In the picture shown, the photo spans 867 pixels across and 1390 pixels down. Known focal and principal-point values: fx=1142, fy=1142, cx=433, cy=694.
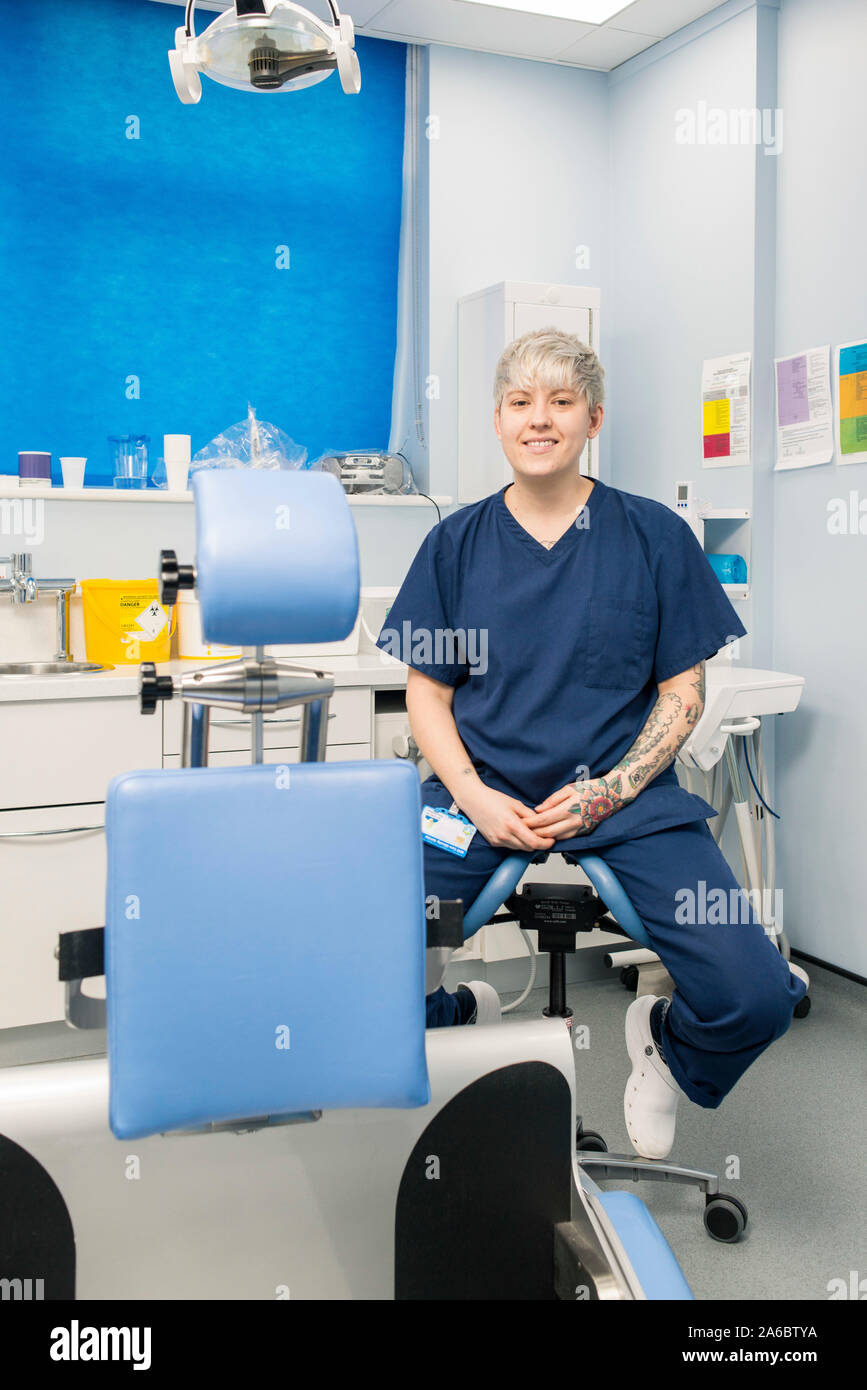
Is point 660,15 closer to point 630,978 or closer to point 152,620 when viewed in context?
point 152,620

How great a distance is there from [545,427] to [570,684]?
1.36 feet

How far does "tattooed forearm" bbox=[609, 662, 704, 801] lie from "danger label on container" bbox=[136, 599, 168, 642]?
144 cm

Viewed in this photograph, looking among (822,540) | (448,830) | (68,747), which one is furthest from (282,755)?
(822,540)

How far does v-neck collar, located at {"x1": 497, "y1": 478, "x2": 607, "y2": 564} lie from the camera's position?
1.88 metres

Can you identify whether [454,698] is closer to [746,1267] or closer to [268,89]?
[746,1267]

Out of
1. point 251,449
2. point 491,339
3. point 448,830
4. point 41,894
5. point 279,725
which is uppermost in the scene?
point 491,339

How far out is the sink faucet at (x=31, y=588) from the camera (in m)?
2.71

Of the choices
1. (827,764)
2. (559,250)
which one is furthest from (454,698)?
(559,250)

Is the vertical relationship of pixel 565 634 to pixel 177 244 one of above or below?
below

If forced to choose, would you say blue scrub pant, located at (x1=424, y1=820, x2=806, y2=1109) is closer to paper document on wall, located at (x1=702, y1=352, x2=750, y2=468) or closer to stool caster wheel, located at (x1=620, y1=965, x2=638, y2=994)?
stool caster wheel, located at (x1=620, y1=965, x2=638, y2=994)

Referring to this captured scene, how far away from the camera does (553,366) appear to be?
1.82 meters

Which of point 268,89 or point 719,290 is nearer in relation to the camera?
point 268,89

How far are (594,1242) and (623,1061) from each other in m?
1.29

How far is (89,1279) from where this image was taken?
1.21 metres
